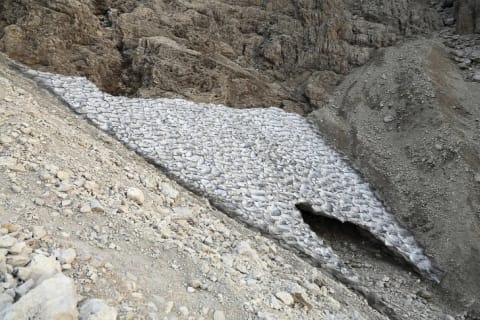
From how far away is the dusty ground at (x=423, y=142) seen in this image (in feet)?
31.8

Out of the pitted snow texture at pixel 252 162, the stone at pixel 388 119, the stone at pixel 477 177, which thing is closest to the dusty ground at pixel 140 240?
the pitted snow texture at pixel 252 162

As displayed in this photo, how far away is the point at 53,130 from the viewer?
8398 mm

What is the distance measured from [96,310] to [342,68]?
13.7m

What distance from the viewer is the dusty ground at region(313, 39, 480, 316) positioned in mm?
9695

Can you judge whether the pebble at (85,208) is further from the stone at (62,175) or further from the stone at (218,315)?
the stone at (218,315)

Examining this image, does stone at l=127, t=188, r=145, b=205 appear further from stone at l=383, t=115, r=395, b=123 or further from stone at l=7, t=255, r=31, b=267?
stone at l=383, t=115, r=395, b=123

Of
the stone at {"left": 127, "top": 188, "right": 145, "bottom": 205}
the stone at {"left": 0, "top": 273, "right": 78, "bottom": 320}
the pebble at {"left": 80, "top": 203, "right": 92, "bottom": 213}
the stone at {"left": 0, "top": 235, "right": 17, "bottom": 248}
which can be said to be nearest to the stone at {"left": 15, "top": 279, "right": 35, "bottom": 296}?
the stone at {"left": 0, "top": 273, "right": 78, "bottom": 320}

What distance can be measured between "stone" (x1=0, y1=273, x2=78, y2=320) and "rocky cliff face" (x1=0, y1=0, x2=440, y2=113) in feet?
31.4

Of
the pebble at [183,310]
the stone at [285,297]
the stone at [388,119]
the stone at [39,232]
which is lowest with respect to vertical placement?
the stone at [388,119]

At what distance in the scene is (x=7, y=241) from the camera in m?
→ 4.92

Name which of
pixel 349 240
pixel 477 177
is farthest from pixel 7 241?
pixel 477 177

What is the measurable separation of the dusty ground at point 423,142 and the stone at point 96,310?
7114 mm

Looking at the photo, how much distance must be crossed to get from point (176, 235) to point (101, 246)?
1.36 metres

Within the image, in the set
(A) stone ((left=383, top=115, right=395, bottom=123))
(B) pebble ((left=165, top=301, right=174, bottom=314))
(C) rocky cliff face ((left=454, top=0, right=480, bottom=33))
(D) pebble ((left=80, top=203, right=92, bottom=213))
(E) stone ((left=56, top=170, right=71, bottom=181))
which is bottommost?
(A) stone ((left=383, top=115, right=395, bottom=123))
